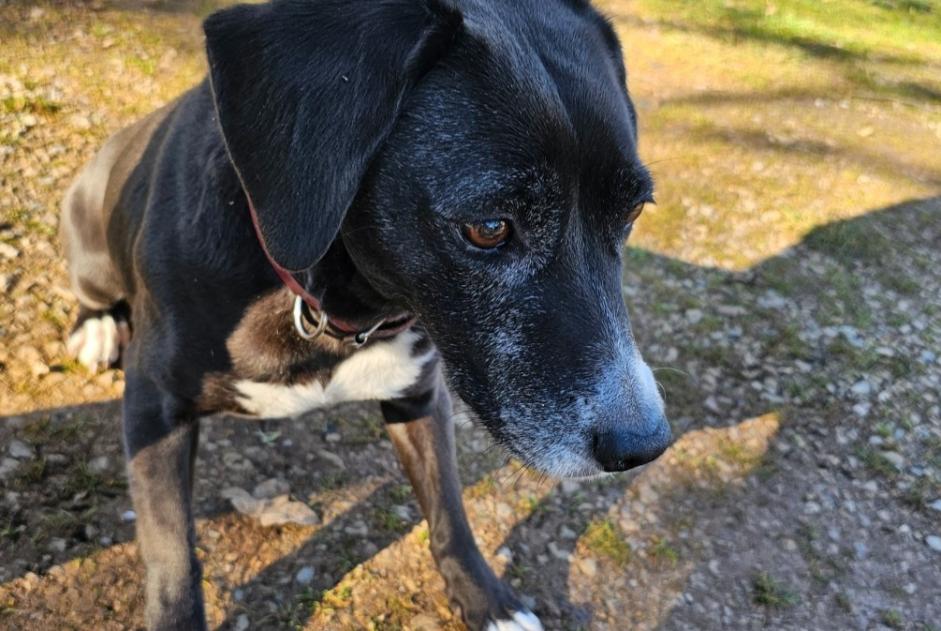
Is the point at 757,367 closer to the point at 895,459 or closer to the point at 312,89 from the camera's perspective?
the point at 895,459

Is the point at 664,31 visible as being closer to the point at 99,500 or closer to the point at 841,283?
the point at 841,283

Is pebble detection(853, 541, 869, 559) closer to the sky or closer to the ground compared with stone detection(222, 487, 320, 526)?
closer to the ground

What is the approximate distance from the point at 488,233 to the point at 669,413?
6.28 feet

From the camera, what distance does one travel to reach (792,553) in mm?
2996

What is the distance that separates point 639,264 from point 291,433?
6.28 feet

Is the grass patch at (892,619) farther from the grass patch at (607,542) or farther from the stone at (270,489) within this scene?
the stone at (270,489)

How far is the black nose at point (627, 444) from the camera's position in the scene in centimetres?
178

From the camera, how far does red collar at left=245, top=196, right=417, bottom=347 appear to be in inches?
80.9

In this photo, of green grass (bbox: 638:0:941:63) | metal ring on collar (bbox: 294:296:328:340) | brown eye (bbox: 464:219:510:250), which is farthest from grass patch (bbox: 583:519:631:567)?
green grass (bbox: 638:0:941:63)

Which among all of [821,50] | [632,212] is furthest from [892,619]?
[821,50]

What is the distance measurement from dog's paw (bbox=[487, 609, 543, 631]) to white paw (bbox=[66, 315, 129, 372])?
1592 millimetres

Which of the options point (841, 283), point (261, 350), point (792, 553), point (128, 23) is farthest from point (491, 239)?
point (128, 23)

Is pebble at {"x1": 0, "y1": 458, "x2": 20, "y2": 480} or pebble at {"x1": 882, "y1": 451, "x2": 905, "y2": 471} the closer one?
pebble at {"x1": 0, "y1": 458, "x2": 20, "y2": 480}

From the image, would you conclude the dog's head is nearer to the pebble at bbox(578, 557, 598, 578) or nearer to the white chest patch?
the white chest patch
